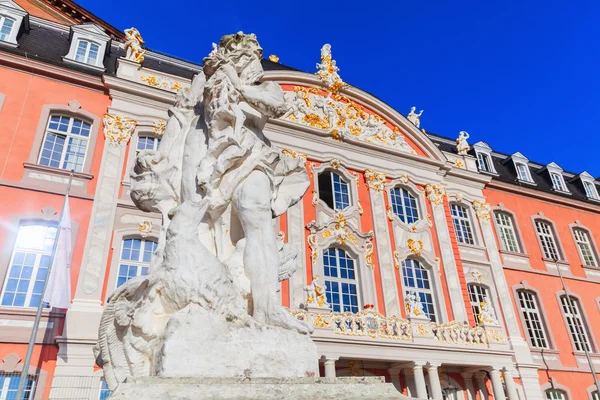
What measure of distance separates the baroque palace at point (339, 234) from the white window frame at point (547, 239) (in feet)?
0.31

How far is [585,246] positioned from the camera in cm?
2198

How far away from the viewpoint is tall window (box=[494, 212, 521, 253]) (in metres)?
19.7

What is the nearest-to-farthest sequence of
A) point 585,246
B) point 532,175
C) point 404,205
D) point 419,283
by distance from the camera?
point 419,283 < point 404,205 < point 585,246 < point 532,175

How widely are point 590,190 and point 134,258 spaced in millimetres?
23414

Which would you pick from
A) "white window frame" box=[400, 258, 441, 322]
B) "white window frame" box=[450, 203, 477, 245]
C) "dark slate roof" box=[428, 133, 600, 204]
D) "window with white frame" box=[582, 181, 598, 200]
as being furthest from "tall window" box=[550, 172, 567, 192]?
"white window frame" box=[400, 258, 441, 322]

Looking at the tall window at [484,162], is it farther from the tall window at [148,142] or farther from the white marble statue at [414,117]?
the tall window at [148,142]

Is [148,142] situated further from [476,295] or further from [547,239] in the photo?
[547,239]

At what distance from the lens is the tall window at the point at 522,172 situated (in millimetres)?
22812

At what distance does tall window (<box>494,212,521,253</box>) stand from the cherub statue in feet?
52.3

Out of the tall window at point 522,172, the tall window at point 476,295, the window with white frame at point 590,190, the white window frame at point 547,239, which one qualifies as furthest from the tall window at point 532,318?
the window with white frame at point 590,190

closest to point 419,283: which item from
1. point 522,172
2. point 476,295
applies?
point 476,295

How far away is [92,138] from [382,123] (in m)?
11.1

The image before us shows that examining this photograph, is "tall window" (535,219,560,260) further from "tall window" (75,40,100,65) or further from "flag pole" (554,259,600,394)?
"tall window" (75,40,100,65)

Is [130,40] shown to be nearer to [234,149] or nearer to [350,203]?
[350,203]
